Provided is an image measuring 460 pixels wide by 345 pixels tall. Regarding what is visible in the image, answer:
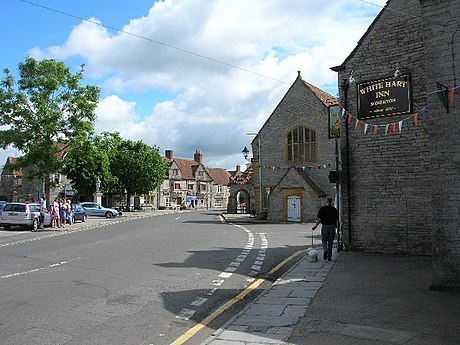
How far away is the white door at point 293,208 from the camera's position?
116 feet

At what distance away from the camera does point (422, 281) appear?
9172mm

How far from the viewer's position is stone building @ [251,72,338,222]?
35.5 metres

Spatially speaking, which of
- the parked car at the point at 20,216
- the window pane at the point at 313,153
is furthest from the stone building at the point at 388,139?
the window pane at the point at 313,153

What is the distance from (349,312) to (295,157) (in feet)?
104

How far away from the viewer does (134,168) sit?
6350 centimetres

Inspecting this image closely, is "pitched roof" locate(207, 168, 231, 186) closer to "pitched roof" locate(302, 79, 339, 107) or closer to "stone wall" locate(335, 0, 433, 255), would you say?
"pitched roof" locate(302, 79, 339, 107)

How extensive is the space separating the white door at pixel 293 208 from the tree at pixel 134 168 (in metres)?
32.5

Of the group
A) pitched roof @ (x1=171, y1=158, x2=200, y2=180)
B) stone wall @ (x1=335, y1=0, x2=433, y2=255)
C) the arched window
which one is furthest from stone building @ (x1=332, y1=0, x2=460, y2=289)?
pitched roof @ (x1=171, y1=158, x2=200, y2=180)

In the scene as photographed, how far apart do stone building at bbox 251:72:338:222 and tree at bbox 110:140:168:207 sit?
2621 cm

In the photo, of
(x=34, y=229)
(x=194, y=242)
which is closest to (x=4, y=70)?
(x=34, y=229)

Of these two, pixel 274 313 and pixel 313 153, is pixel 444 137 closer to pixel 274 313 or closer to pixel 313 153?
pixel 274 313

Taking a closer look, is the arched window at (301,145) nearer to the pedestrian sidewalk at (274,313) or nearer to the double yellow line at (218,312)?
the double yellow line at (218,312)

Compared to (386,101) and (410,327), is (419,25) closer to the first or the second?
(386,101)

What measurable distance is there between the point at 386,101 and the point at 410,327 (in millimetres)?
9254
